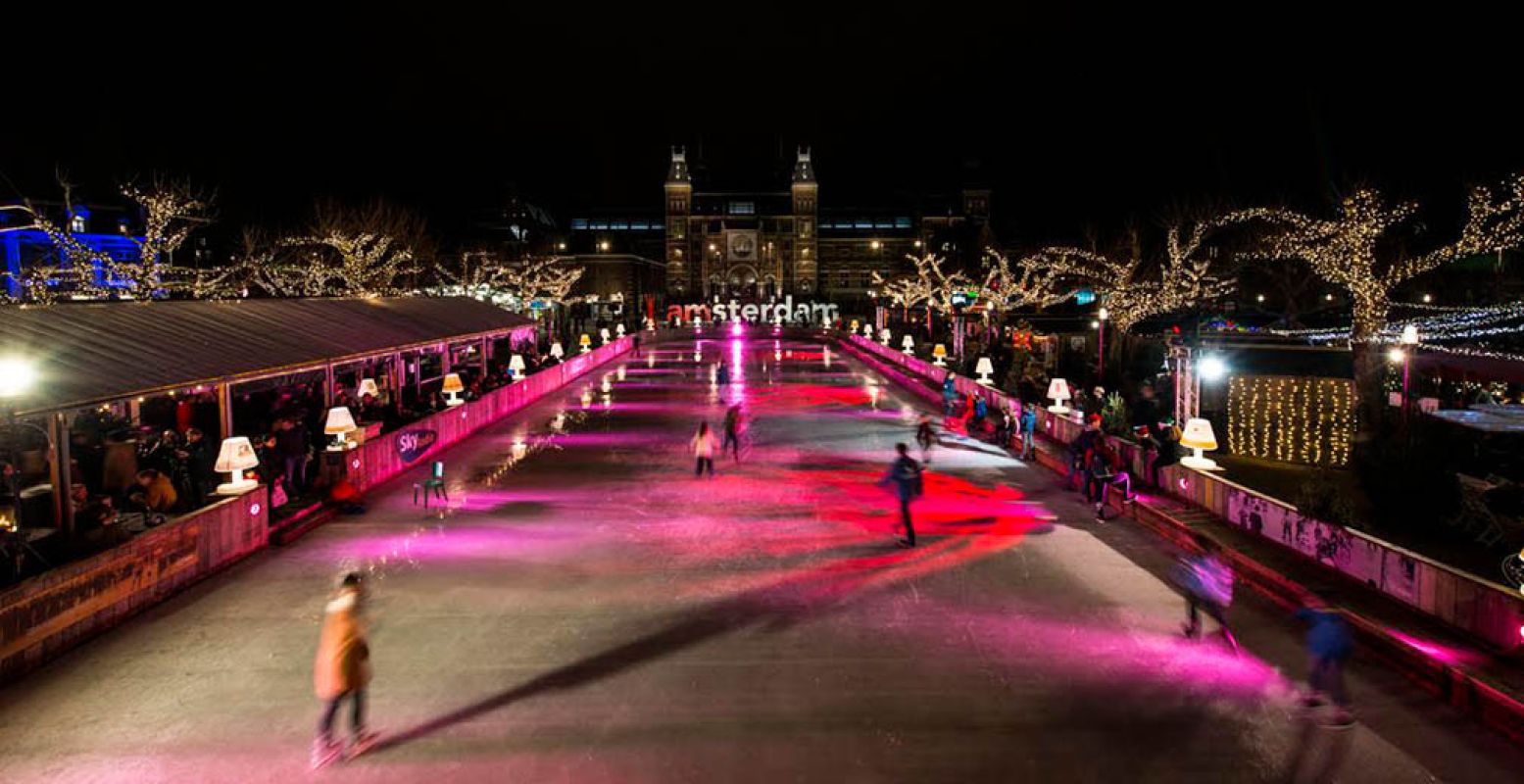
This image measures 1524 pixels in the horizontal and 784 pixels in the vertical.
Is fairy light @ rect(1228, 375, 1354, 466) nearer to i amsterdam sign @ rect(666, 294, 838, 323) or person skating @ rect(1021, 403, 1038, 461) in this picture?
person skating @ rect(1021, 403, 1038, 461)

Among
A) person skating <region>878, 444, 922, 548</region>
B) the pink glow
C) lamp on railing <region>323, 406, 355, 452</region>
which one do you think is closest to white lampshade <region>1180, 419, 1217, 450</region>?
person skating <region>878, 444, 922, 548</region>

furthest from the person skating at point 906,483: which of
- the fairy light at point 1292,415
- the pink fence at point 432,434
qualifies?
the fairy light at point 1292,415

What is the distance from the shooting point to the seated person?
1180 centimetres

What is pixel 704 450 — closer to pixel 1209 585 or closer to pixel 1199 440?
pixel 1199 440

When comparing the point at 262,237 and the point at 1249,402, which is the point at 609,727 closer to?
the point at 1249,402

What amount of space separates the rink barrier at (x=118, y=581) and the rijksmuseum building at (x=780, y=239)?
106311 mm

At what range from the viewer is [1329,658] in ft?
22.2

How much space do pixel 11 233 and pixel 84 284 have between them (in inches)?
815

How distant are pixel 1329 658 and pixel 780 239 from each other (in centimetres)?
11857

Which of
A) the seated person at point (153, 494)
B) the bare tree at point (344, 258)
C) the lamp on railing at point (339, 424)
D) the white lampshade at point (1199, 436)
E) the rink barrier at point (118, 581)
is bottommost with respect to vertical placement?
the rink barrier at point (118, 581)

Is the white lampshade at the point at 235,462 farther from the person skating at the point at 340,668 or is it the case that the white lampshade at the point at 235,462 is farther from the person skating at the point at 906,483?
the person skating at the point at 906,483

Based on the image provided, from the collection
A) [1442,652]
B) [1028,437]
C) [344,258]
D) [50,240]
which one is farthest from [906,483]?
[50,240]

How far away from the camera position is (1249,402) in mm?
19828

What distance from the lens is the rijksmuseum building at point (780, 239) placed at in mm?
121062
